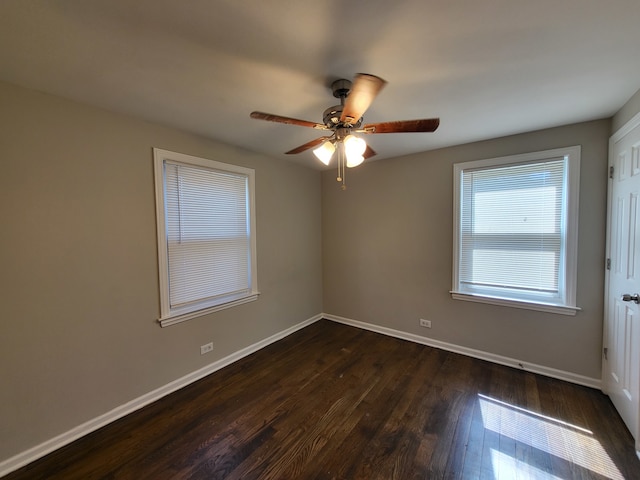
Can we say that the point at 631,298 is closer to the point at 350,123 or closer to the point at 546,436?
the point at 546,436

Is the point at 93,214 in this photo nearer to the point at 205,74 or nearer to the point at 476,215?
the point at 205,74

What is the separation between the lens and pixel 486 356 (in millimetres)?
2773

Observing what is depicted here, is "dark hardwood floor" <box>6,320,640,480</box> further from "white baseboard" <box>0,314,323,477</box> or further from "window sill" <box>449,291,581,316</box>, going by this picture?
"window sill" <box>449,291,581,316</box>

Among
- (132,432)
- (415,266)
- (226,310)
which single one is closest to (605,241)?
(415,266)

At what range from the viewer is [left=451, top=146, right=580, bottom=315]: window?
92.7 inches

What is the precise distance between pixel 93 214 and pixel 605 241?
4.11 meters

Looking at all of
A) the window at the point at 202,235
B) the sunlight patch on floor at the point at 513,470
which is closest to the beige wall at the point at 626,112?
the sunlight patch on floor at the point at 513,470

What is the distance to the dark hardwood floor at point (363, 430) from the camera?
5.13ft

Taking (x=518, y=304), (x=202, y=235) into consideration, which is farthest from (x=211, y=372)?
(x=518, y=304)

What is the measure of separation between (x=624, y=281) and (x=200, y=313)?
11.5ft

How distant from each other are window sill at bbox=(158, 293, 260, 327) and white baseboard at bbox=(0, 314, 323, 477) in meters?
0.54

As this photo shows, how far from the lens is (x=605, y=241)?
86.1 inches

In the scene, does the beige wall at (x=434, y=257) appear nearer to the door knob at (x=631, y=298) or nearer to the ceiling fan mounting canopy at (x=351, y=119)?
the door knob at (x=631, y=298)

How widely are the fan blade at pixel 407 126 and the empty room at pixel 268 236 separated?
2cm
